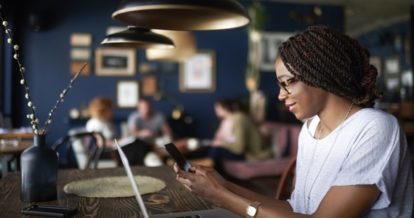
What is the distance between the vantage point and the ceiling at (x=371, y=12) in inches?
292

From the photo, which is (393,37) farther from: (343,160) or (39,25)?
(343,160)

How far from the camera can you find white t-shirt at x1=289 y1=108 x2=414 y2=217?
118 centimetres

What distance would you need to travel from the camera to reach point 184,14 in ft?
4.12

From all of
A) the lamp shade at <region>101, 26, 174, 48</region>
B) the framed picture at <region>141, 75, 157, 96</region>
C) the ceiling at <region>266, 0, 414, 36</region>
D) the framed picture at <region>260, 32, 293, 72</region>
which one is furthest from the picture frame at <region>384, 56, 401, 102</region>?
the lamp shade at <region>101, 26, 174, 48</region>

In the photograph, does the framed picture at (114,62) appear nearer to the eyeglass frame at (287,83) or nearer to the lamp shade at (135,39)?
the lamp shade at (135,39)

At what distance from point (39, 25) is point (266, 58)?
3611 mm

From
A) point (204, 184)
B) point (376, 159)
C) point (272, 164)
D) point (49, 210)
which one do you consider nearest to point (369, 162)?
point (376, 159)

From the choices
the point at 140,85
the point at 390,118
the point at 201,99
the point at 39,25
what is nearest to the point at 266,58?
the point at 201,99

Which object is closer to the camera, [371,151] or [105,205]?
[371,151]

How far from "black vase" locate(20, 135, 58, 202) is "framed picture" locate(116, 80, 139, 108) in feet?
16.8

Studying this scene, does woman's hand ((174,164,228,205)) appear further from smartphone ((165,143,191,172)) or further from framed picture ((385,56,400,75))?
framed picture ((385,56,400,75))

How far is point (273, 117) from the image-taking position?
7.22 m

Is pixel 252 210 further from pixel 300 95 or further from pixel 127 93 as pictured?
pixel 127 93

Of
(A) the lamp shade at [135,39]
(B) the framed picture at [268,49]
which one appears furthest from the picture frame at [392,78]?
(A) the lamp shade at [135,39]
